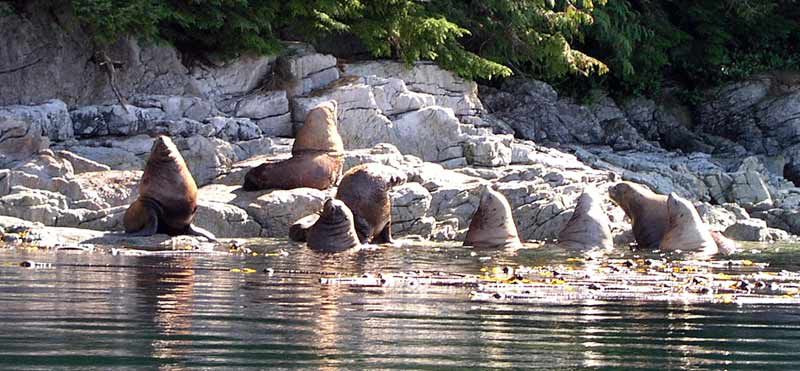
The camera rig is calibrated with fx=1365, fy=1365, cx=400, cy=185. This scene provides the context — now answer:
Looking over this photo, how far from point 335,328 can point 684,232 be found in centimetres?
1068

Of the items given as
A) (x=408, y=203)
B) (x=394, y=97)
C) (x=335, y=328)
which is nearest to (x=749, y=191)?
(x=394, y=97)

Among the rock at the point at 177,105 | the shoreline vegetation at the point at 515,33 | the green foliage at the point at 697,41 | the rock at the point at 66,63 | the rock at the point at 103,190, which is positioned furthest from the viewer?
the green foliage at the point at 697,41

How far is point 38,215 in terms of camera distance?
56.6 ft

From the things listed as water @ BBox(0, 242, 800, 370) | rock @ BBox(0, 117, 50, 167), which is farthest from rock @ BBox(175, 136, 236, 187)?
water @ BBox(0, 242, 800, 370)

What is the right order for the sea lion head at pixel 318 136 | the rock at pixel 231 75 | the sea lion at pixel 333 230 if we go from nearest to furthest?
the sea lion at pixel 333 230 → the sea lion head at pixel 318 136 → the rock at pixel 231 75

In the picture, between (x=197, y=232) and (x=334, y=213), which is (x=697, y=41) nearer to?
(x=334, y=213)

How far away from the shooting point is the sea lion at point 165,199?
16.3m

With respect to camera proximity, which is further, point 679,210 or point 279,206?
point 279,206

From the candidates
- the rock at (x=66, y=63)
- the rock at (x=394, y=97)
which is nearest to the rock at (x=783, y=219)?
the rock at (x=394, y=97)

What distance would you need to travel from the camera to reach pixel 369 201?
57.8 feet

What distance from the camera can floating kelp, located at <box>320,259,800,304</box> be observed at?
9.49m

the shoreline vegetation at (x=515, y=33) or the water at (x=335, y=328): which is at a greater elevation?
the shoreline vegetation at (x=515, y=33)

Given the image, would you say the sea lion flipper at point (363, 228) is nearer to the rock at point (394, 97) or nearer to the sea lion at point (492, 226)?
the sea lion at point (492, 226)

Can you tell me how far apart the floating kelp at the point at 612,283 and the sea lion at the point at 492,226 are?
4.04 metres
